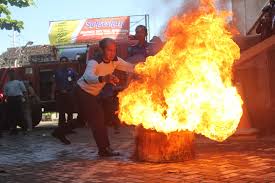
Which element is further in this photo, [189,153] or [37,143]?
[37,143]

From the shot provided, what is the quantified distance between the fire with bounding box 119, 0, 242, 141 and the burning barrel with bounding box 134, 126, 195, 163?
0.10 m

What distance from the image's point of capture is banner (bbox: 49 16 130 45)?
3409cm

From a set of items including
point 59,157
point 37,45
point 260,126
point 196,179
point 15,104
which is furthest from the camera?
point 37,45

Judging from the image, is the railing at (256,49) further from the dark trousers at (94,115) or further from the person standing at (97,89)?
the dark trousers at (94,115)

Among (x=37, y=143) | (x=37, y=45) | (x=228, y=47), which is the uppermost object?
(x=37, y=45)

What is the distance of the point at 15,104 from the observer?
13406mm

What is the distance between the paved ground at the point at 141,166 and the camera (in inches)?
209

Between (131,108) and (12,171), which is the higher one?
(131,108)

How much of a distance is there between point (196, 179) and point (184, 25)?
8.46 feet

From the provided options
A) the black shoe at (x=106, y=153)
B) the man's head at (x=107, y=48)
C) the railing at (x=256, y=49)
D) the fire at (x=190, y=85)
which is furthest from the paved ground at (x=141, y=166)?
the railing at (x=256, y=49)

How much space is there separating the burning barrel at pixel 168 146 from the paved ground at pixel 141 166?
0.17 m

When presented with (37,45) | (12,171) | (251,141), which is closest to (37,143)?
(12,171)

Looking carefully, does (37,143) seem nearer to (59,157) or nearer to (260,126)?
(59,157)

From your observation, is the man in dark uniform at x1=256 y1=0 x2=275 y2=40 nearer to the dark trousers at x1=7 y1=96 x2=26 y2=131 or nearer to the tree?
the dark trousers at x1=7 y1=96 x2=26 y2=131
